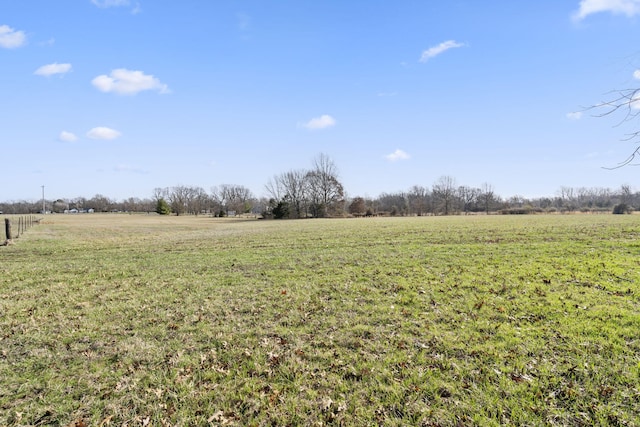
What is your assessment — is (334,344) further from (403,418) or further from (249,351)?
(403,418)

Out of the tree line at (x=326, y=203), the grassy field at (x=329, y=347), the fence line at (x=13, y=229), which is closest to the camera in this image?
the grassy field at (x=329, y=347)

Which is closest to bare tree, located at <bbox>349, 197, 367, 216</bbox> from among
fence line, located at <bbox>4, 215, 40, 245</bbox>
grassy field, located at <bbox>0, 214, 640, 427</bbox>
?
fence line, located at <bbox>4, 215, 40, 245</bbox>

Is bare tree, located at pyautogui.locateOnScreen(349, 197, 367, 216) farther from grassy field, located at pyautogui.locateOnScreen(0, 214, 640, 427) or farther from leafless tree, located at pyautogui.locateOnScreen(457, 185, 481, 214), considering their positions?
grassy field, located at pyautogui.locateOnScreen(0, 214, 640, 427)

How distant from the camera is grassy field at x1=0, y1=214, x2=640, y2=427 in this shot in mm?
4008

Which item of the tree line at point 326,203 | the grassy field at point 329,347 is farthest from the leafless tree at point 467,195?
the grassy field at point 329,347

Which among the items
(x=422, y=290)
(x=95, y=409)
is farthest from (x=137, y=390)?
(x=422, y=290)

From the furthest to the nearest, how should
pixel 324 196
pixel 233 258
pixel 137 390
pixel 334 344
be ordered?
pixel 324 196, pixel 233 258, pixel 334 344, pixel 137 390

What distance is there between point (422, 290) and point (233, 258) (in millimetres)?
8991

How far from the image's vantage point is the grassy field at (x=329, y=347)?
4008 mm

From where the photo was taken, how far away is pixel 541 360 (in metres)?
4.92

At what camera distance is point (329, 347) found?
18.5 feet

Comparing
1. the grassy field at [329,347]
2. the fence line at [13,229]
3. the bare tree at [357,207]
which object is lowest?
the grassy field at [329,347]

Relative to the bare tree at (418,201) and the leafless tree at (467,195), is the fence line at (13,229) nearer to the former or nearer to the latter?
the bare tree at (418,201)

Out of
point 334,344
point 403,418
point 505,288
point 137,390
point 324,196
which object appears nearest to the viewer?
point 403,418
